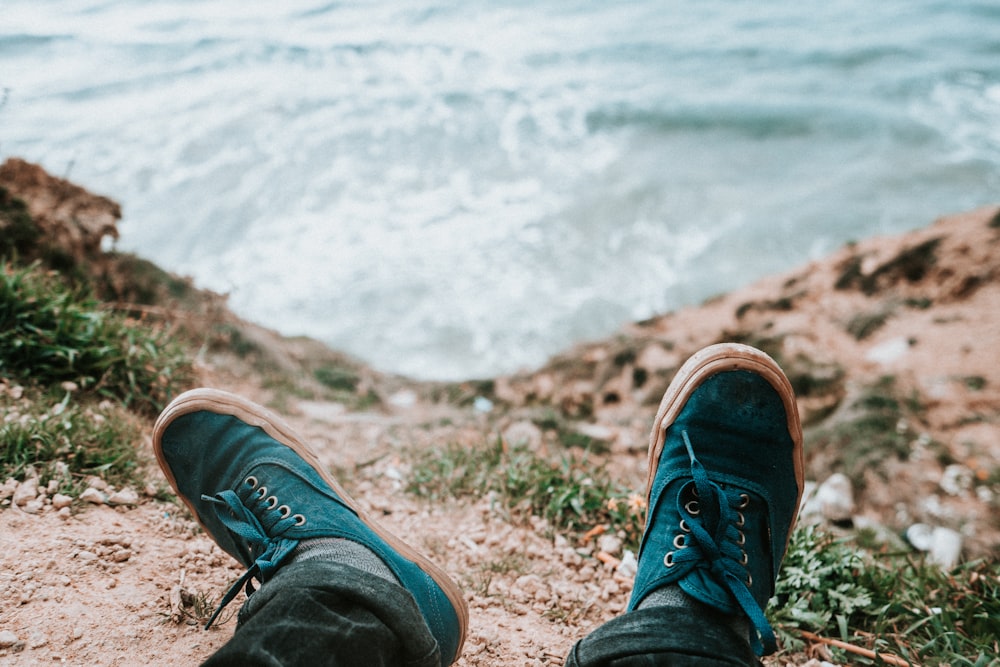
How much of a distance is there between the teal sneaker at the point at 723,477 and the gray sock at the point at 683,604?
1 cm

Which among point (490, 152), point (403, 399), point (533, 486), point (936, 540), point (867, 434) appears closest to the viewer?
point (533, 486)

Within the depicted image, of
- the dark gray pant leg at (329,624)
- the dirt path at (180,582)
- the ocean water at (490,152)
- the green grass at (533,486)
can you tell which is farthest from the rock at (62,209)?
the ocean water at (490,152)

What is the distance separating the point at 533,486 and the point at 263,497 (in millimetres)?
901

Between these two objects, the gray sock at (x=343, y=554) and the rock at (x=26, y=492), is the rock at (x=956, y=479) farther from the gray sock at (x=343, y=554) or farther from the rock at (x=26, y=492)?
the rock at (x=26, y=492)

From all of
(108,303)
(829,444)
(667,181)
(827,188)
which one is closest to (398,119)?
(667,181)

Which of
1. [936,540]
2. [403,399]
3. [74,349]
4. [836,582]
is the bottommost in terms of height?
[403,399]

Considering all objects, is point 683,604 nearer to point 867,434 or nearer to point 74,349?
point 74,349

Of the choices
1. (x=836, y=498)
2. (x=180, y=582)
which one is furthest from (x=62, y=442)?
(x=836, y=498)

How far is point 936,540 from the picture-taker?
2621 millimetres

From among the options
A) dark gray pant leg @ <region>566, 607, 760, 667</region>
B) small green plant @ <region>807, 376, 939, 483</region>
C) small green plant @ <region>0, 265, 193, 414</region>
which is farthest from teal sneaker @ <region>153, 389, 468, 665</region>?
small green plant @ <region>807, 376, 939, 483</region>

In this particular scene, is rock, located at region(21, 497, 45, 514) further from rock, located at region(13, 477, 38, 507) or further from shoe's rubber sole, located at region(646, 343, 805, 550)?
shoe's rubber sole, located at region(646, 343, 805, 550)

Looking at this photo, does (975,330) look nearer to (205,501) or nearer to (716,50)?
(205,501)

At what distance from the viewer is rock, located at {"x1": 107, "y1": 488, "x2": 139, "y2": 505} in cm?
181

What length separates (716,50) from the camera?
13570mm
